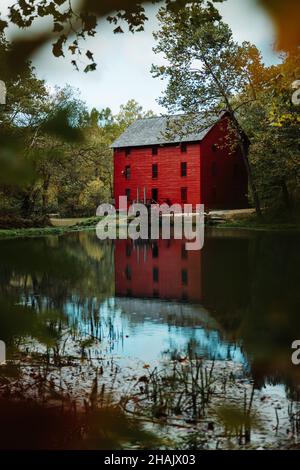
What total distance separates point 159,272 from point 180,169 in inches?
1263

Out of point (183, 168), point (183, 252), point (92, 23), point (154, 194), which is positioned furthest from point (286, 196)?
point (92, 23)

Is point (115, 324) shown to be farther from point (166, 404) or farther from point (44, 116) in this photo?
point (44, 116)

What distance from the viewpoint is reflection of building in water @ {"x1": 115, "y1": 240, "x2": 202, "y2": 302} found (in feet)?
42.8

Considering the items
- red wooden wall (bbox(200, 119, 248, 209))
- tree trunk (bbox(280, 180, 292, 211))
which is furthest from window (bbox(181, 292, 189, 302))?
red wooden wall (bbox(200, 119, 248, 209))

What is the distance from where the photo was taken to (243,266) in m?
17.4

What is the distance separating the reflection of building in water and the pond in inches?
3.3

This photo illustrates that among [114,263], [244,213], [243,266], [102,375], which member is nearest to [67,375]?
[102,375]

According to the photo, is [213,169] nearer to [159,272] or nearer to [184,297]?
[159,272]

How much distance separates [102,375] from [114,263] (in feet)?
45.6

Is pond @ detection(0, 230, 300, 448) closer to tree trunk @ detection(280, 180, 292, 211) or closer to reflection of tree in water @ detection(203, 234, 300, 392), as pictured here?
reflection of tree in water @ detection(203, 234, 300, 392)

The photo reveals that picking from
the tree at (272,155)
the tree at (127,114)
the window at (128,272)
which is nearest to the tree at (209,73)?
the tree at (272,155)
